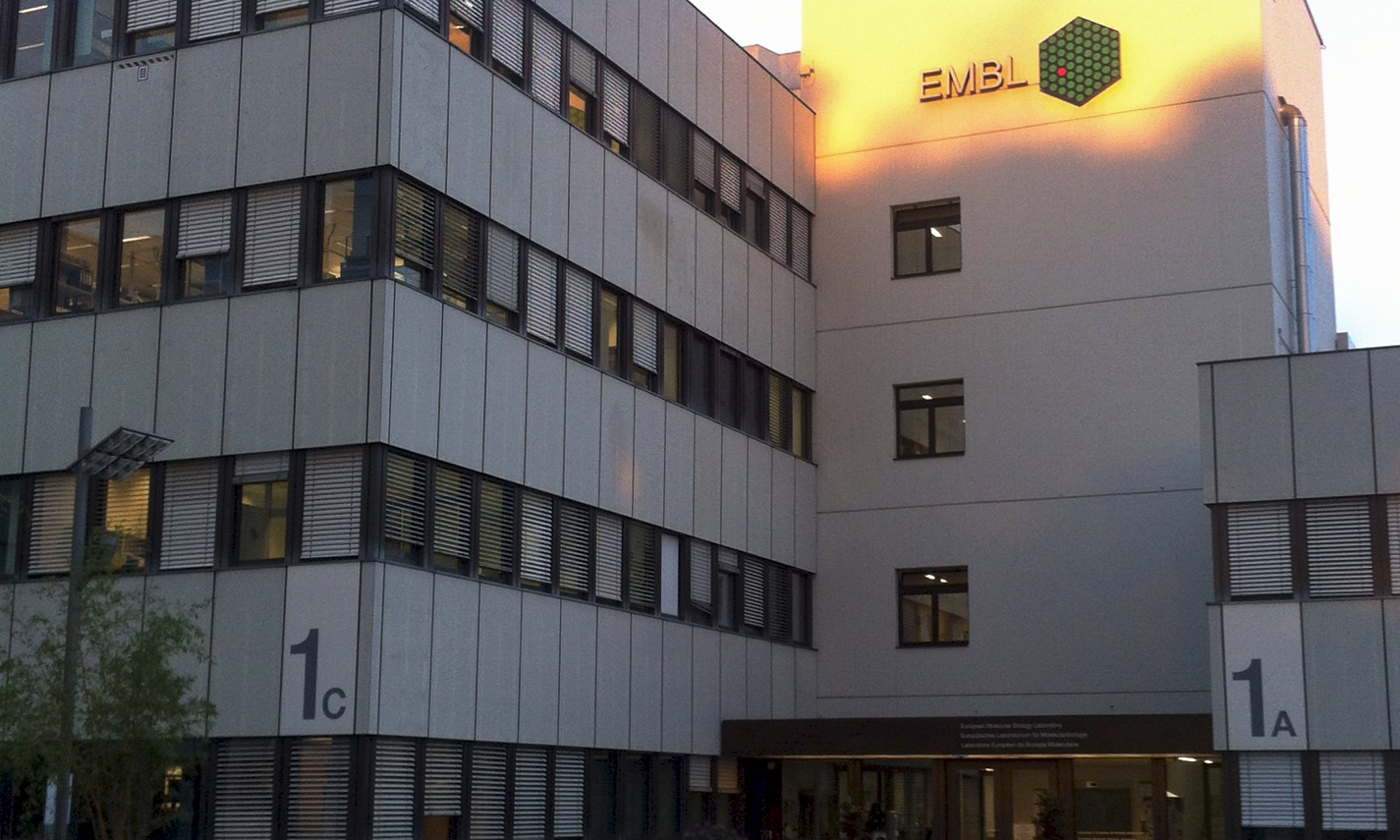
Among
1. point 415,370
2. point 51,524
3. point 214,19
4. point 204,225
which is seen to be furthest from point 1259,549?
point 51,524

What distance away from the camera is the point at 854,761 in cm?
3412

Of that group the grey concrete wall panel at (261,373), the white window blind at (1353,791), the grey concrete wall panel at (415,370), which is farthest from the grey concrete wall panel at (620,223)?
the white window blind at (1353,791)

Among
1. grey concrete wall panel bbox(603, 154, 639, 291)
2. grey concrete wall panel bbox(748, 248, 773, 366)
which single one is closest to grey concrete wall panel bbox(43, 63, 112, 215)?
grey concrete wall panel bbox(603, 154, 639, 291)

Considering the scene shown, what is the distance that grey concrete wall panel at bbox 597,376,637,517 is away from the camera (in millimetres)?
29547

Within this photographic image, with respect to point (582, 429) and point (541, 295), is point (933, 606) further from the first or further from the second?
point (541, 295)

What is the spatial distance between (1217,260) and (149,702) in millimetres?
21865

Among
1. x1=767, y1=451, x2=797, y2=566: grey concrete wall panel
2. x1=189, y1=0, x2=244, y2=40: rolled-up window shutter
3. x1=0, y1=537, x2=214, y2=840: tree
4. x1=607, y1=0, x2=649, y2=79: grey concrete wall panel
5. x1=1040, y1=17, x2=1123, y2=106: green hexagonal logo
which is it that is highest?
x1=1040, y1=17, x2=1123, y2=106: green hexagonal logo

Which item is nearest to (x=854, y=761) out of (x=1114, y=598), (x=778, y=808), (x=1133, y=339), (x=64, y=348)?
(x=778, y=808)

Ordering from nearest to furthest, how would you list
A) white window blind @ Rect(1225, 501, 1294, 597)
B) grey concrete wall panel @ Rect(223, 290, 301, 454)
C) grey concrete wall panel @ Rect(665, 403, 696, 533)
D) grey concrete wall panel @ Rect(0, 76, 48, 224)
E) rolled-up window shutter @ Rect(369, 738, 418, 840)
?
rolled-up window shutter @ Rect(369, 738, 418, 840) < grey concrete wall panel @ Rect(223, 290, 301, 454) < grey concrete wall panel @ Rect(0, 76, 48, 224) < white window blind @ Rect(1225, 501, 1294, 597) < grey concrete wall panel @ Rect(665, 403, 696, 533)

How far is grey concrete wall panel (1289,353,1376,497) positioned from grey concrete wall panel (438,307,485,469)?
12.1 meters

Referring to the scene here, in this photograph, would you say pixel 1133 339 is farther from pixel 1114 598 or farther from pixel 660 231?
pixel 660 231

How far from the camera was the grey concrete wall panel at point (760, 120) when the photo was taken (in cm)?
3603

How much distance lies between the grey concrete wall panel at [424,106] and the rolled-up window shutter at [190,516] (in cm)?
493

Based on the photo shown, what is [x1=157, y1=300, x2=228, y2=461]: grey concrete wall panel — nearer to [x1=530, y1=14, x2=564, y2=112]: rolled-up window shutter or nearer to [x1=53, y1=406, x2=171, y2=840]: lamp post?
[x1=53, y1=406, x2=171, y2=840]: lamp post
